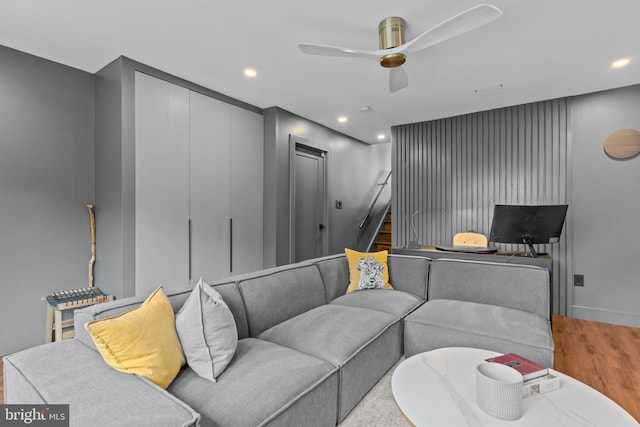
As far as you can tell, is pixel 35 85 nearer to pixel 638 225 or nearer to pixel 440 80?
pixel 440 80

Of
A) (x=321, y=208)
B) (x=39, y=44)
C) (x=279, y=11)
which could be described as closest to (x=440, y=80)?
(x=279, y=11)

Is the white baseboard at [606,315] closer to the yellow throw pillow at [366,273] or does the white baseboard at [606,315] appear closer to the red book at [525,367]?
the yellow throw pillow at [366,273]

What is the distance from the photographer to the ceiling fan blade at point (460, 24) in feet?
5.49

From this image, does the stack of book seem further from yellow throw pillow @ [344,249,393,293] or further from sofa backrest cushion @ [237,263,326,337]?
yellow throw pillow @ [344,249,393,293]

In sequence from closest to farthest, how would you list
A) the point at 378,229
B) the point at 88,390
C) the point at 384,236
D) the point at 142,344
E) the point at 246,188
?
the point at 88,390 → the point at 142,344 → the point at 246,188 → the point at 384,236 → the point at 378,229

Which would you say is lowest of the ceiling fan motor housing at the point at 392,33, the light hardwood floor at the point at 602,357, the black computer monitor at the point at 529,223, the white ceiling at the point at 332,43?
the light hardwood floor at the point at 602,357

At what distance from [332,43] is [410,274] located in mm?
2162

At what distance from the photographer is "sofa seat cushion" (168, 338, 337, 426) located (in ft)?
3.83

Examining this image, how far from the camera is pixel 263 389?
128 cm

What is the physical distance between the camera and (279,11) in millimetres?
2102

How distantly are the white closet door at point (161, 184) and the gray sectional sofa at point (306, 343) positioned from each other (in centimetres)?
133

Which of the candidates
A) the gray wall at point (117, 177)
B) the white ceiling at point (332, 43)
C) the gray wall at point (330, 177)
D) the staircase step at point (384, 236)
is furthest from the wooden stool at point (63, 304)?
the staircase step at point (384, 236)

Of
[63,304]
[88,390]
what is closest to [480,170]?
[88,390]

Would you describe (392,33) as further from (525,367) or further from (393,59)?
(525,367)
